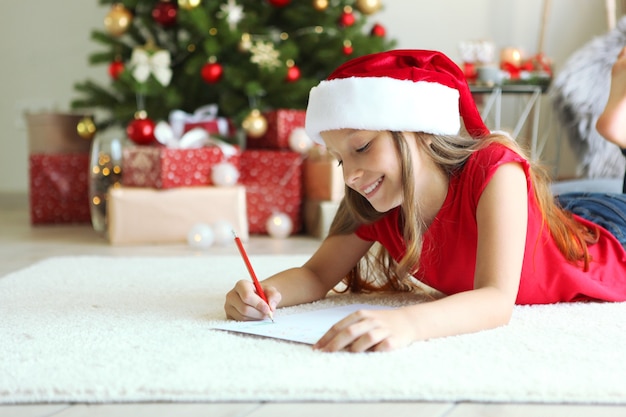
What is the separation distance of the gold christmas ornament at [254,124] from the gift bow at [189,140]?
0.26 feet

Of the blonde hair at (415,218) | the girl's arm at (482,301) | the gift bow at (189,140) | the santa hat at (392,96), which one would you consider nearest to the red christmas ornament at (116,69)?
the gift bow at (189,140)

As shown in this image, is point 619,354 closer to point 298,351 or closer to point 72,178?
point 298,351

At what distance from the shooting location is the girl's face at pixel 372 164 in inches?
42.0

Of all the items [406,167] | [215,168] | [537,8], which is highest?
[537,8]

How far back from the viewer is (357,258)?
1.32m

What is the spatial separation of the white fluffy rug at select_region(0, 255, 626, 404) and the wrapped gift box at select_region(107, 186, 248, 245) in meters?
1.07

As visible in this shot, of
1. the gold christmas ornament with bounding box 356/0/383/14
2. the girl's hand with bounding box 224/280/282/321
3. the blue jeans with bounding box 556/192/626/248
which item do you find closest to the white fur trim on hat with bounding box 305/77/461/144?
the girl's hand with bounding box 224/280/282/321

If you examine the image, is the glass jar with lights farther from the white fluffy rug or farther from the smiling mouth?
the smiling mouth

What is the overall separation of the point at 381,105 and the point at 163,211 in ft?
4.81

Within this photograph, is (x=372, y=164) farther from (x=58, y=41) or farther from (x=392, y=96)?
(x=58, y=41)

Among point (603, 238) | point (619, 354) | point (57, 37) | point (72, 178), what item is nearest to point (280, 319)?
point (619, 354)

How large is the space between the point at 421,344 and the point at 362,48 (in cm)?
188

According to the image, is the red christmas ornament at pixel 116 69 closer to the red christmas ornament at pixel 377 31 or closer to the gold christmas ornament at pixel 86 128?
the gold christmas ornament at pixel 86 128

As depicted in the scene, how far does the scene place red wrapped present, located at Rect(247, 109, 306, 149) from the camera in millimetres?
2572
